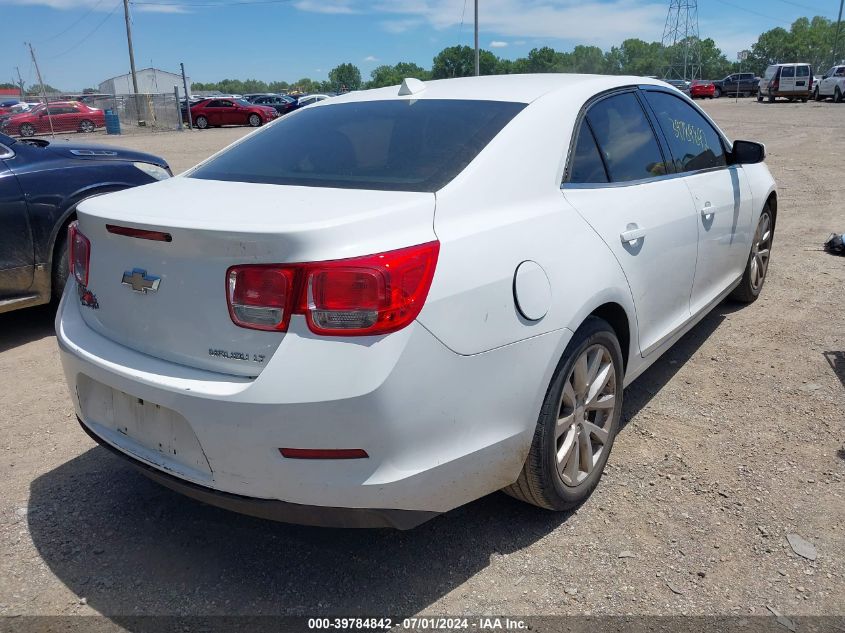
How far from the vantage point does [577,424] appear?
8.99 ft

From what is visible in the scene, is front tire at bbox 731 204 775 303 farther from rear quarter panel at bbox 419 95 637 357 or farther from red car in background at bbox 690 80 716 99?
red car in background at bbox 690 80 716 99

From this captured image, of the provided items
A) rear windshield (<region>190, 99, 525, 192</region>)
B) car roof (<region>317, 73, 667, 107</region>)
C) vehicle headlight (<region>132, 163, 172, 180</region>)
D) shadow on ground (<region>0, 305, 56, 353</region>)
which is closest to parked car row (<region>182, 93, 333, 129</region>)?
vehicle headlight (<region>132, 163, 172, 180</region>)

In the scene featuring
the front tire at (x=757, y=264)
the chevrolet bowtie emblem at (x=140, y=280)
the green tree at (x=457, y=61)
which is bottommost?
the front tire at (x=757, y=264)

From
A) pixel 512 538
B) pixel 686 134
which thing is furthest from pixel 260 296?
pixel 686 134

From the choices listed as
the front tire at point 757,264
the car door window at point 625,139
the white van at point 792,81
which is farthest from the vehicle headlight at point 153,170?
the white van at point 792,81

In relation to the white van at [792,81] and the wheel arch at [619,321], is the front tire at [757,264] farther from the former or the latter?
the white van at [792,81]

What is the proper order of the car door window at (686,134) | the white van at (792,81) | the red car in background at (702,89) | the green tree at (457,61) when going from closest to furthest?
the car door window at (686,134), the white van at (792,81), the red car in background at (702,89), the green tree at (457,61)

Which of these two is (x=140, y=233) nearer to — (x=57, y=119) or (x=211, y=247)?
(x=211, y=247)

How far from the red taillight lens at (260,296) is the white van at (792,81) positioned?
140 feet

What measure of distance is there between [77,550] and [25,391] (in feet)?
6.00

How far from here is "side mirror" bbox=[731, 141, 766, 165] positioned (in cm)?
425

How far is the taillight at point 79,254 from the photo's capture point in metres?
2.53

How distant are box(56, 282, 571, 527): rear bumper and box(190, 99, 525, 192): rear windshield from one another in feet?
2.21

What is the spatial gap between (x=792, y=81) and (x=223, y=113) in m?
29.7
